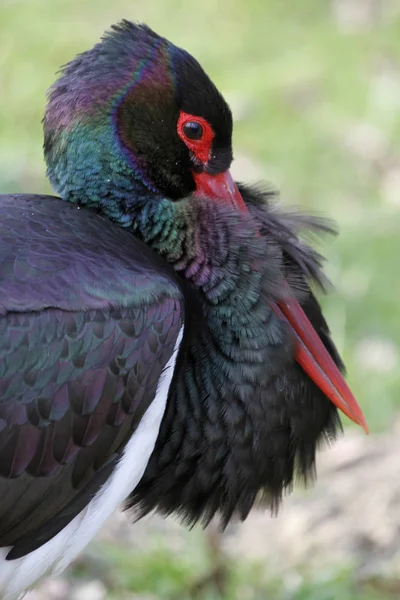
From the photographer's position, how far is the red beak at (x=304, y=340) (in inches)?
108

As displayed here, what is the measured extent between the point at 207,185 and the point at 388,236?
3.43 metres

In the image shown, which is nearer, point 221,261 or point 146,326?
point 146,326

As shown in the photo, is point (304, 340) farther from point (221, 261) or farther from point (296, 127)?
point (296, 127)

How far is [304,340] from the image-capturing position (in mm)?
2781

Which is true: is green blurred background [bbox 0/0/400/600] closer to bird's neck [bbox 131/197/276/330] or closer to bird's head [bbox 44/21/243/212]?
bird's neck [bbox 131/197/276/330]

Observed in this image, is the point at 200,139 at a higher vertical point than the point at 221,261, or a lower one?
higher

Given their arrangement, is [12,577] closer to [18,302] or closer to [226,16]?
[18,302]

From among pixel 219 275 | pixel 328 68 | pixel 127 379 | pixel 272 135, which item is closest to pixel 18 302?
pixel 127 379

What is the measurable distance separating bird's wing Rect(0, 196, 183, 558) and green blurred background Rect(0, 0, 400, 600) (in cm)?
100

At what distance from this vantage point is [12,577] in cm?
252

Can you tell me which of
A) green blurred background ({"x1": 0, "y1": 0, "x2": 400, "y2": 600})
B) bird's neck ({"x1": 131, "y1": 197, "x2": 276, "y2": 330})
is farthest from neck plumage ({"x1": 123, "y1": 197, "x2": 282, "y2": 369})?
green blurred background ({"x1": 0, "y1": 0, "x2": 400, "y2": 600})

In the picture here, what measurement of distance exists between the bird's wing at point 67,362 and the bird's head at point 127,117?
0.76ft

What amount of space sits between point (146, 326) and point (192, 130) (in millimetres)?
613

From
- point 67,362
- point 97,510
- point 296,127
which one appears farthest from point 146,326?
point 296,127
